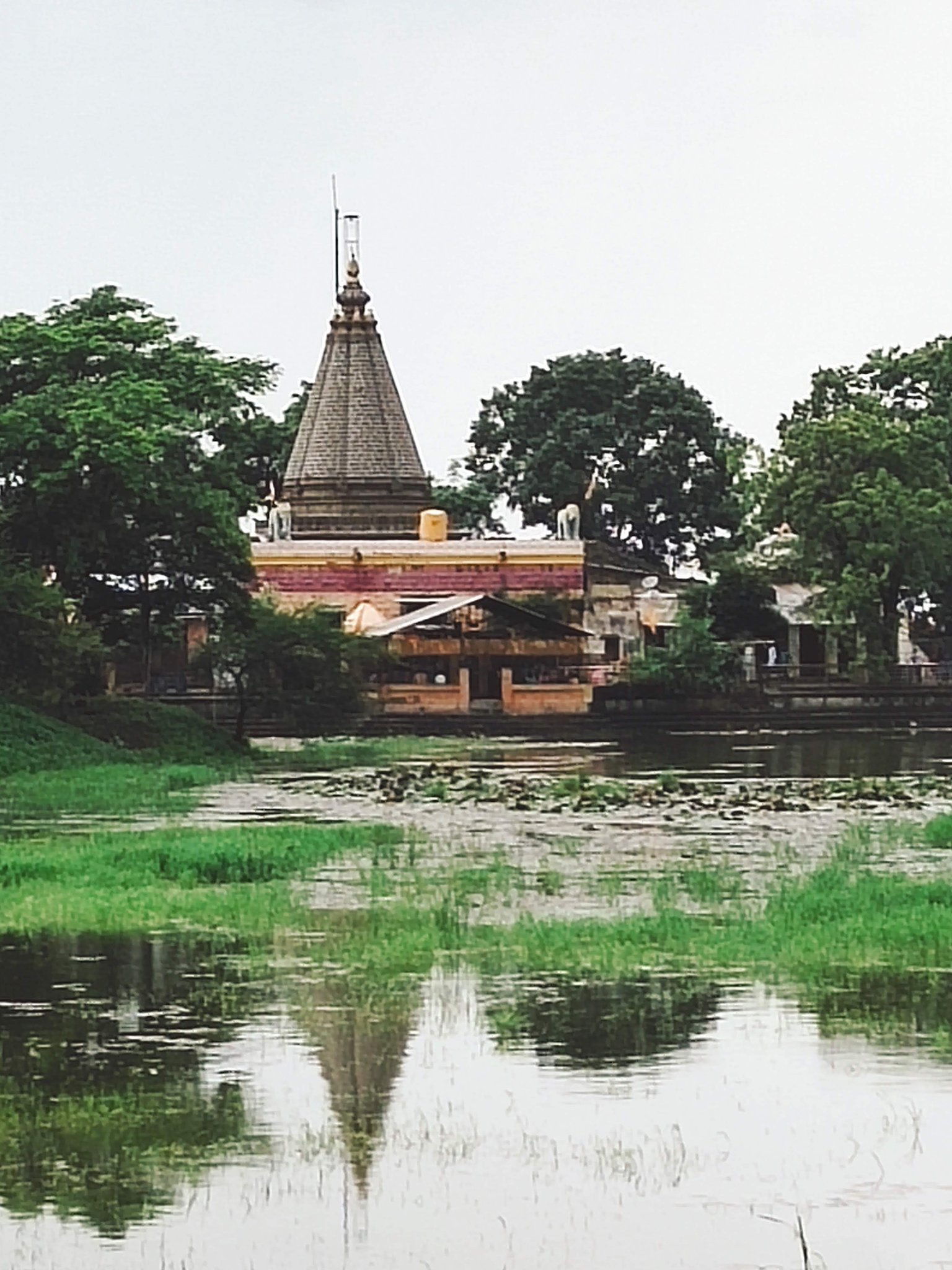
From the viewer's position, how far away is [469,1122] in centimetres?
934

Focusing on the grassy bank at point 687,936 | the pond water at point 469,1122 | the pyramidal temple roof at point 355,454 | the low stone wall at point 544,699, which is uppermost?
the pyramidal temple roof at point 355,454

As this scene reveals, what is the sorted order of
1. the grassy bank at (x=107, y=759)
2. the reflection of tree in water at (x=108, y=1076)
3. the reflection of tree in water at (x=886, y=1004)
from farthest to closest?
the grassy bank at (x=107, y=759) → the reflection of tree in water at (x=886, y=1004) → the reflection of tree in water at (x=108, y=1076)

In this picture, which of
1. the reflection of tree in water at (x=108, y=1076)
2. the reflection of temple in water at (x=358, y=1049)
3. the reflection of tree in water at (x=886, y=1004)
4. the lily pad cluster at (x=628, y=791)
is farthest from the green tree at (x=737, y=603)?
the reflection of temple in water at (x=358, y=1049)

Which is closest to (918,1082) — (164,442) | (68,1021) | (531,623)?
(68,1021)

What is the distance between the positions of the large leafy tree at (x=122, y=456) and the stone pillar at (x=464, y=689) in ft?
39.7

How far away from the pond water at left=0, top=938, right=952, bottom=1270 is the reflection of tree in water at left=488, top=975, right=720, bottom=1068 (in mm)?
19

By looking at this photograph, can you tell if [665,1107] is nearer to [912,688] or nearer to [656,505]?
[912,688]

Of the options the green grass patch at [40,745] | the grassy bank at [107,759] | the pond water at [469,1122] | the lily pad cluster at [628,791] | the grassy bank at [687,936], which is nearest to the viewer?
the pond water at [469,1122]

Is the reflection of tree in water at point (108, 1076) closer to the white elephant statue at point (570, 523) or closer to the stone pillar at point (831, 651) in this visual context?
the stone pillar at point (831, 651)

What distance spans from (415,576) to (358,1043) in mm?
43004

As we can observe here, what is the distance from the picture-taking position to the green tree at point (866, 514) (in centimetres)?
4831

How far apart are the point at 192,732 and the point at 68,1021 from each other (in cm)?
2361

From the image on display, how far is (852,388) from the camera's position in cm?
6062

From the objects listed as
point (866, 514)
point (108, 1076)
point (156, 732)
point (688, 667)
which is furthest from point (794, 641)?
point (108, 1076)
